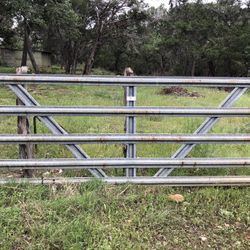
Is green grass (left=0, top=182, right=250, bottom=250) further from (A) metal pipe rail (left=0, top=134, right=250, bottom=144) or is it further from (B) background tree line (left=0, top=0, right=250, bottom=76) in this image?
(B) background tree line (left=0, top=0, right=250, bottom=76)

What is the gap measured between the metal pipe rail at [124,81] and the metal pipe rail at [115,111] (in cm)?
26

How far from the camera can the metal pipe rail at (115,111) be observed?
3820 millimetres

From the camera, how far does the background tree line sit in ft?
109

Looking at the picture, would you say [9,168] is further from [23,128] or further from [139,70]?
[139,70]

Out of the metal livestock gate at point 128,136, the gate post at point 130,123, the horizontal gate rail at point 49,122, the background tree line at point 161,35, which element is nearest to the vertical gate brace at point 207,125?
the metal livestock gate at point 128,136

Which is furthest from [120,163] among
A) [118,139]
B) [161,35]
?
[161,35]

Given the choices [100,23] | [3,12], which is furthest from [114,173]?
[100,23]

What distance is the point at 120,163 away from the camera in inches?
158

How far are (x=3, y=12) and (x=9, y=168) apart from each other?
18849mm

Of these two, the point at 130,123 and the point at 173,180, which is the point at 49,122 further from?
the point at 173,180

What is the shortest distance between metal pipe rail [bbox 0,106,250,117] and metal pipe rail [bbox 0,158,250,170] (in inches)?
19.6

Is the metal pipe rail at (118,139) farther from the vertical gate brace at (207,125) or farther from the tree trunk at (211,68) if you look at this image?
the tree trunk at (211,68)

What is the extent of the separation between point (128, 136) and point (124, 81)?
587 mm

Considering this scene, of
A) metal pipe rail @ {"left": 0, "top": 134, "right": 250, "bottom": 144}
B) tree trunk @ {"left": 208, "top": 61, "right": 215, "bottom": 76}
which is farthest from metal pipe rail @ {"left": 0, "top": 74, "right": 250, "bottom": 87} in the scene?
tree trunk @ {"left": 208, "top": 61, "right": 215, "bottom": 76}
